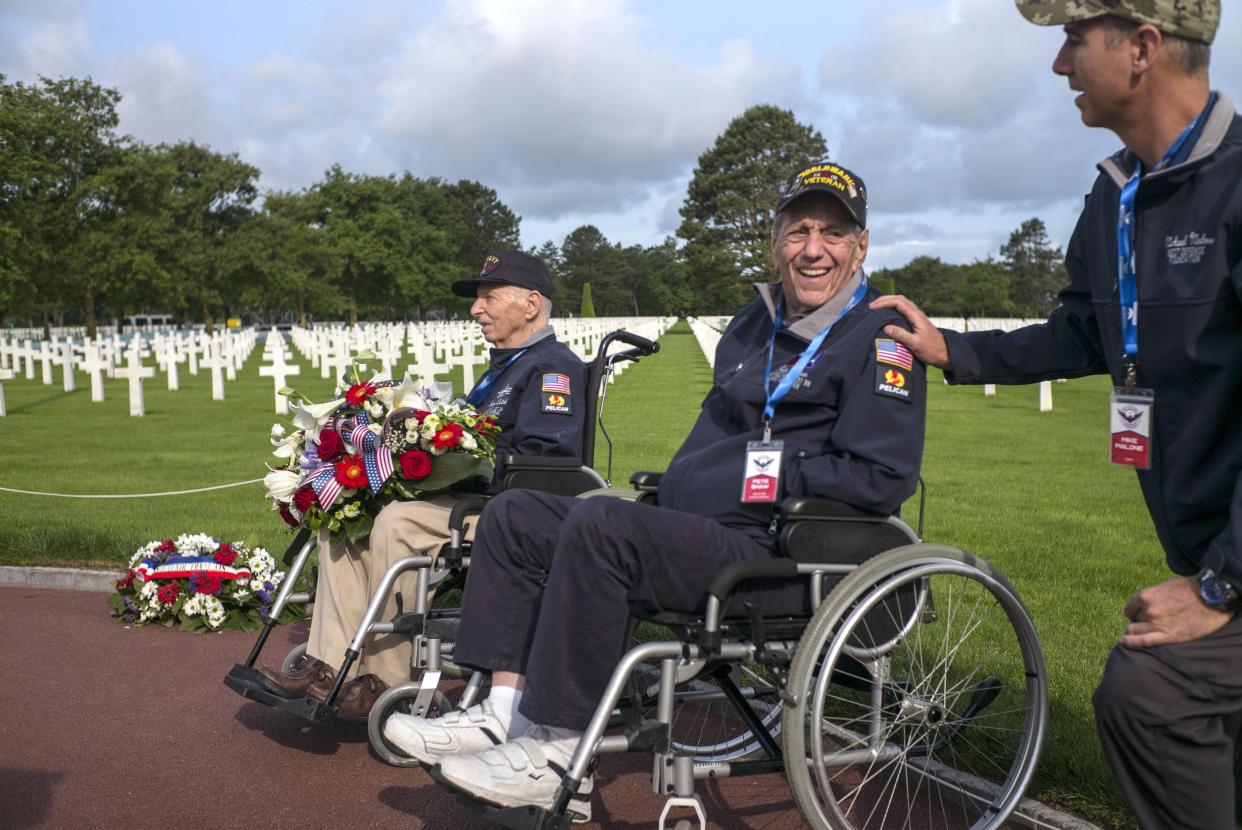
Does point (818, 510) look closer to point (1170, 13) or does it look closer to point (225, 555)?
point (1170, 13)

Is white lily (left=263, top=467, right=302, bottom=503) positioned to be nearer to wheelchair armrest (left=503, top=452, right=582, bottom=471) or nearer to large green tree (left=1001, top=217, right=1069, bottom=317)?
wheelchair armrest (left=503, top=452, right=582, bottom=471)

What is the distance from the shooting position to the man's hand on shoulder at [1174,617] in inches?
95.7

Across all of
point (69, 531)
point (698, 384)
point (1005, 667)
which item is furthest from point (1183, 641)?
point (698, 384)

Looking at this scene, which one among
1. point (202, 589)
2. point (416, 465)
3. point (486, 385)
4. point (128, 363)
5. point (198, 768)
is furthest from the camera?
point (128, 363)

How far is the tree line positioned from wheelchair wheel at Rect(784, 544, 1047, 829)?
3820cm

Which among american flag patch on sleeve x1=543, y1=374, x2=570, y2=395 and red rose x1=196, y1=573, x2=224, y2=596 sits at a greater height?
american flag patch on sleeve x1=543, y1=374, x2=570, y2=395

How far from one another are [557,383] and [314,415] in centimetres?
98

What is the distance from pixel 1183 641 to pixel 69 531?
747cm

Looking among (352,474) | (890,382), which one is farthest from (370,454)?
(890,382)

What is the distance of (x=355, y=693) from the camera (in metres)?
4.55

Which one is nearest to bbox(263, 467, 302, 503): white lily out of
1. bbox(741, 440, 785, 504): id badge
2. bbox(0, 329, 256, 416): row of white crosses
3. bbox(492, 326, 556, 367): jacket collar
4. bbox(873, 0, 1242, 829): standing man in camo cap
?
bbox(492, 326, 556, 367): jacket collar

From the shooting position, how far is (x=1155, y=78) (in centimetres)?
263

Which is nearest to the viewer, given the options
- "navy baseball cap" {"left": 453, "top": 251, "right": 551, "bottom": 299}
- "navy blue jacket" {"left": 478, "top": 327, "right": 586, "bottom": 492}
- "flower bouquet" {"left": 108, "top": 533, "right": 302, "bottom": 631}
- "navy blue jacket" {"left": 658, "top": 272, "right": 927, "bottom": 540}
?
"navy blue jacket" {"left": 658, "top": 272, "right": 927, "bottom": 540}

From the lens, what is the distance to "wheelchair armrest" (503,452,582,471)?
477 cm
